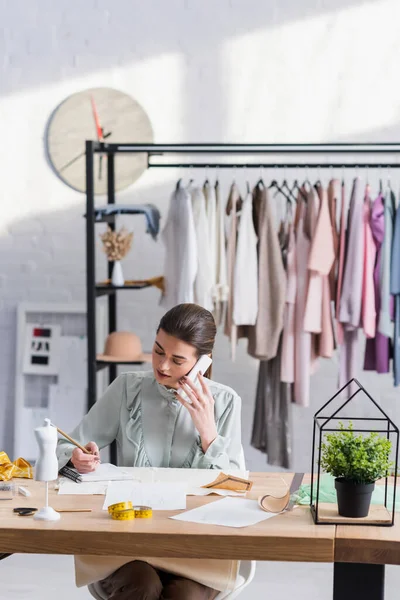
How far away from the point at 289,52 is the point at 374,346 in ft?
5.97

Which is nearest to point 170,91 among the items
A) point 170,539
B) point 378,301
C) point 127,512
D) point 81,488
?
point 378,301

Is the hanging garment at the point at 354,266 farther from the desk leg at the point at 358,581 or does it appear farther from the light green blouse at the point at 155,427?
the desk leg at the point at 358,581

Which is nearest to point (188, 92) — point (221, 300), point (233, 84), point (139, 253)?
point (233, 84)

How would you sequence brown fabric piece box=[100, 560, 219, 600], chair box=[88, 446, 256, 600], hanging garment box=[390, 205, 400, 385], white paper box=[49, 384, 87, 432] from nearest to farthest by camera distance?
brown fabric piece box=[100, 560, 219, 600] → chair box=[88, 446, 256, 600] → hanging garment box=[390, 205, 400, 385] → white paper box=[49, 384, 87, 432]

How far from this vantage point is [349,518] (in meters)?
2.10

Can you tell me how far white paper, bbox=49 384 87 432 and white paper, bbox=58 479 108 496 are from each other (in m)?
2.78

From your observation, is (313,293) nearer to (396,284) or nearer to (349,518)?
(396,284)

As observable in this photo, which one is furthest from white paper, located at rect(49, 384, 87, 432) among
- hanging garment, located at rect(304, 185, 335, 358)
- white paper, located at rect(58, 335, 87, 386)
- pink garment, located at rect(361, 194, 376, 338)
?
pink garment, located at rect(361, 194, 376, 338)

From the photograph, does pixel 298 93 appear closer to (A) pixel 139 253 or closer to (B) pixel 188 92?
(B) pixel 188 92

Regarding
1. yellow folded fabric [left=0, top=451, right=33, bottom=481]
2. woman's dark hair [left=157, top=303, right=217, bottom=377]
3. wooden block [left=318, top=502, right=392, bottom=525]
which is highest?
woman's dark hair [left=157, top=303, right=217, bottom=377]

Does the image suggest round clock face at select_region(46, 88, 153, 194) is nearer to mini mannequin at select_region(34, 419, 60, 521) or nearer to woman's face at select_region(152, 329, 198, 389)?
woman's face at select_region(152, 329, 198, 389)

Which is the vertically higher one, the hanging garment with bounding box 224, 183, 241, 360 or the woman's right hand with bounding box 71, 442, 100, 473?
the hanging garment with bounding box 224, 183, 241, 360

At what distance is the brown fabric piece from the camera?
7.25 feet

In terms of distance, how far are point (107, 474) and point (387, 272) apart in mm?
2260
